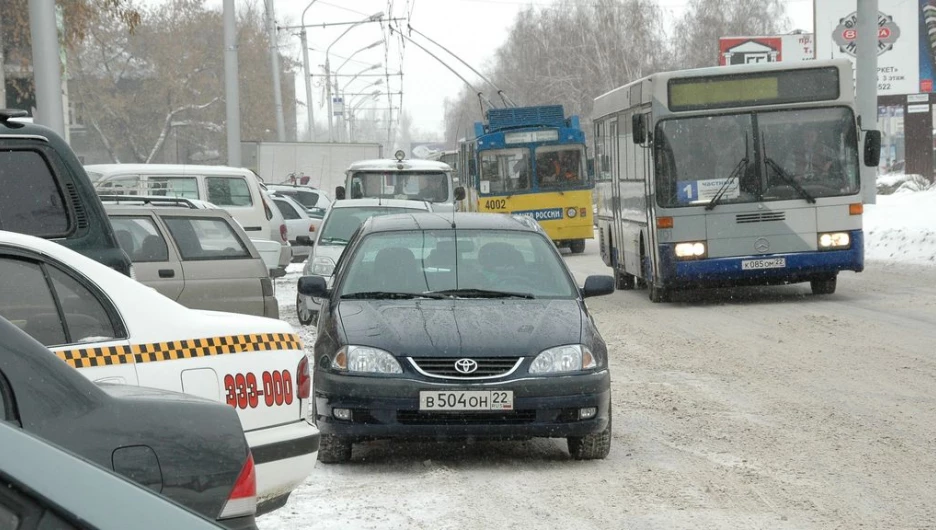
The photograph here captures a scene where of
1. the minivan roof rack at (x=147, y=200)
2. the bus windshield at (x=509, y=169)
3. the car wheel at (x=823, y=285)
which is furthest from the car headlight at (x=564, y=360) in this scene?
the bus windshield at (x=509, y=169)

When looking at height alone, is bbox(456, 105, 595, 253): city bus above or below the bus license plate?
above

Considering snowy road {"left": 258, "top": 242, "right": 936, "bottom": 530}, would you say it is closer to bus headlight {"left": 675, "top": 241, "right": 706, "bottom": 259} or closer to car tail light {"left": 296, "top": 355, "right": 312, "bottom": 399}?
car tail light {"left": 296, "top": 355, "right": 312, "bottom": 399}

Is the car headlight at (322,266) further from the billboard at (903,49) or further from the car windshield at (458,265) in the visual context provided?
the billboard at (903,49)

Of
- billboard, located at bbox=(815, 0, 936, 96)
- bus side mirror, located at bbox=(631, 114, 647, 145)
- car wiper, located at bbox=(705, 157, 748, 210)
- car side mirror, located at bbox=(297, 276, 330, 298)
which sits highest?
billboard, located at bbox=(815, 0, 936, 96)

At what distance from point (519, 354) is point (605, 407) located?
57 cm

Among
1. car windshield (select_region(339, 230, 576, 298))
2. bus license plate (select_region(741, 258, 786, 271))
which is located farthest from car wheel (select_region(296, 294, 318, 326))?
car windshield (select_region(339, 230, 576, 298))

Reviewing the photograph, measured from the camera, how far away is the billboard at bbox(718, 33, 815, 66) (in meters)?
60.0

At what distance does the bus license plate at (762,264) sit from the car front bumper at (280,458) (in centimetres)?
1270

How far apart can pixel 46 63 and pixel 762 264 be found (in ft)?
28.7

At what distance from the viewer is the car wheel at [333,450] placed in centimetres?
823

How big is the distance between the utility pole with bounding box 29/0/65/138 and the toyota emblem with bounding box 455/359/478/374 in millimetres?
7657

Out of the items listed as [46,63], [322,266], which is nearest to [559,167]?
[322,266]

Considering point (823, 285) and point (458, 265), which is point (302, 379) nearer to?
point (458, 265)

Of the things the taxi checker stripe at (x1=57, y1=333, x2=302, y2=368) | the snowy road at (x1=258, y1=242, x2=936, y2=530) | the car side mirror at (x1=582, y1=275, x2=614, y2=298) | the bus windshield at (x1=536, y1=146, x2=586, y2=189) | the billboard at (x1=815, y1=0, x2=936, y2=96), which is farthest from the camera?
the billboard at (x1=815, y1=0, x2=936, y2=96)
